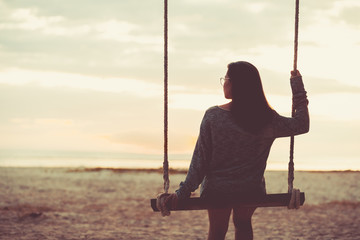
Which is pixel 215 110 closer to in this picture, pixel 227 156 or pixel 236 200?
pixel 227 156

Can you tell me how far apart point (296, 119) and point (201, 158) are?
2.19 feet

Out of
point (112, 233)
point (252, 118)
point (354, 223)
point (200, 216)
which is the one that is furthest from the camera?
point (200, 216)

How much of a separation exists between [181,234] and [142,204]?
4.14 meters

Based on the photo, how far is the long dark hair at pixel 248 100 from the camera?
9.37 feet

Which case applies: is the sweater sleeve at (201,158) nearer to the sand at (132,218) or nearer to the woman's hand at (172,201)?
the woman's hand at (172,201)

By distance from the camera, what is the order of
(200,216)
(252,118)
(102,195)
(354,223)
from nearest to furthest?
1. (252,118)
2. (354,223)
3. (200,216)
4. (102,195)

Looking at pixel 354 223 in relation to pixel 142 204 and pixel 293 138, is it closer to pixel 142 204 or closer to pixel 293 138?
pixel 142 204

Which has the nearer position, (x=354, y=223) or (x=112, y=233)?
(x=112, y=233)

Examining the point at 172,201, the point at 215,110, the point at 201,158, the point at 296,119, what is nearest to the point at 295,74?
the point at 296,119

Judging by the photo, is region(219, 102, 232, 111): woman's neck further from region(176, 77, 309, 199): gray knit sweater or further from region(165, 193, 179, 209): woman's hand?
region(165, 193, 179, 209): woman's hand

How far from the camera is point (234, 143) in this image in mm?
2877

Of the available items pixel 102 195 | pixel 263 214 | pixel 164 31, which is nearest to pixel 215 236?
pixel 164 31

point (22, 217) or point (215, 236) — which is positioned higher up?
point (215, 236)

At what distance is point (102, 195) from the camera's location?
14.0m
